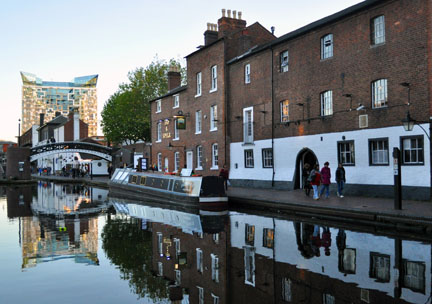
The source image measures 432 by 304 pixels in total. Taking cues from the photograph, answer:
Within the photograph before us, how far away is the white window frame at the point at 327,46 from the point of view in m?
19.0

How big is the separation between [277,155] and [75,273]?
15476mm

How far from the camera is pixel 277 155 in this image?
22.0 m

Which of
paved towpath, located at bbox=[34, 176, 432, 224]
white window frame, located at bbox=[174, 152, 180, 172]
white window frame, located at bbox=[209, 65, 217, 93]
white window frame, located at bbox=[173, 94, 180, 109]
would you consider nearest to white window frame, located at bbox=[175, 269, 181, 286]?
paved towpath, located at bbox=[34, 176, 432, 224]

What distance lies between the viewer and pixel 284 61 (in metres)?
21.6

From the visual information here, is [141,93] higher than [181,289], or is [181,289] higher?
[141,93]

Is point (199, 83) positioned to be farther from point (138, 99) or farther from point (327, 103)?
point (138, 99)

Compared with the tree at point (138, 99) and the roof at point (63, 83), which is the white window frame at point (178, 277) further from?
the roof at point (63, 83)

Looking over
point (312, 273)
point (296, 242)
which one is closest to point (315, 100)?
point (296, 242)

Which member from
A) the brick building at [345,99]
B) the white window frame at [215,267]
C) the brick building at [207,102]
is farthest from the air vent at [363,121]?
the white window frame at [215,267]

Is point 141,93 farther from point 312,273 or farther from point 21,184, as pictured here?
point 312,273

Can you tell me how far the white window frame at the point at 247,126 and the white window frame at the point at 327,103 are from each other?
17.9ft

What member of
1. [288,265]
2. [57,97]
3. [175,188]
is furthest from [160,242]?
[57,97]

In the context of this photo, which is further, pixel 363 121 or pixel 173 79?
pixel 173 79

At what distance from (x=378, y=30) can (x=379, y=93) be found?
2.51 metres
